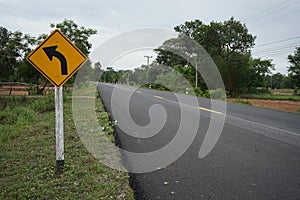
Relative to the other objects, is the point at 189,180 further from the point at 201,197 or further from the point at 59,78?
the point at 59,78

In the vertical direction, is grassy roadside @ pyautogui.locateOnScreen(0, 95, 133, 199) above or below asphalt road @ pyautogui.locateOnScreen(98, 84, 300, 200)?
below

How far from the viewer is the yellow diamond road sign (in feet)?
11.5

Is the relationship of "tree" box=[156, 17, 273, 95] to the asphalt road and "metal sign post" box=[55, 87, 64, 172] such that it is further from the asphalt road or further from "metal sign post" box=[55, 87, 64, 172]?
"metal sign post" box=[55, 87, 64, 172]

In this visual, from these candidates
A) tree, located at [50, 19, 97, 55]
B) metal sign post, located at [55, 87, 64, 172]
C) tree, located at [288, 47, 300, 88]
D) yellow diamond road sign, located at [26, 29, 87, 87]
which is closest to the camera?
yellow diamond road sign, located at [26, 29, 87, 87]

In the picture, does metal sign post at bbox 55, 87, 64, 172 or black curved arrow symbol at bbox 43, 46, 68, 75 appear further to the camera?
metal sign post at bbox 55, 87, 64, 172

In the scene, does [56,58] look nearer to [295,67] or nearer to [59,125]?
[59,125]

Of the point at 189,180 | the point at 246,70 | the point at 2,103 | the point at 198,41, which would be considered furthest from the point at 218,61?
the point at 189,180

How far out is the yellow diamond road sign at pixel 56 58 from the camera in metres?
3.51

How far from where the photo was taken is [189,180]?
3.34 meters

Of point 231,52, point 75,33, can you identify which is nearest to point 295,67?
point 231,52

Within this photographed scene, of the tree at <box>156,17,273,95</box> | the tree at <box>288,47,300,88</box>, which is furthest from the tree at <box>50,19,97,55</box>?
the tree at <box>288,47,300,88</box>

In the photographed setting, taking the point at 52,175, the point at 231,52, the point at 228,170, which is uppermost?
the point at 231,52

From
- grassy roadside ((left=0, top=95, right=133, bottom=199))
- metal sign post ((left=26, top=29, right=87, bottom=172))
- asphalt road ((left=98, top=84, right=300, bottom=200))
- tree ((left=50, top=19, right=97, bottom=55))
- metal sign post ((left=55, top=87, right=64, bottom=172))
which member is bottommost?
grassy roadside ((left=0, top=95, right=133, bottom=199))

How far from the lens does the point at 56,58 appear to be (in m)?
3.58
